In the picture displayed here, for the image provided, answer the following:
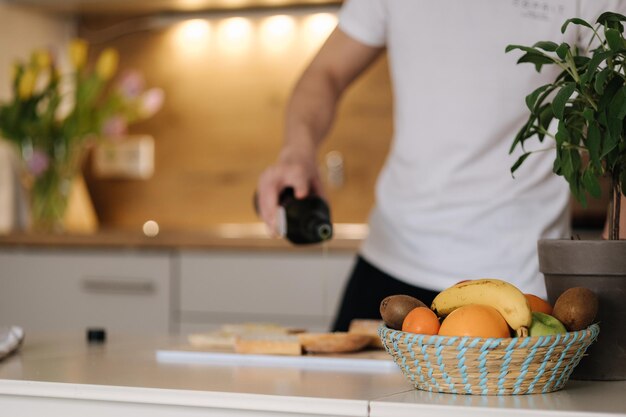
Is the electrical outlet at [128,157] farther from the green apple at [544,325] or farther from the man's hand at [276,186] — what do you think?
the green apple at [544,325]

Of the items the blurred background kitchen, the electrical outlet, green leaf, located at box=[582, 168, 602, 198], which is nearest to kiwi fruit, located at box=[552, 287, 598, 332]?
green leaf, located at box=[582, 168, 602, 198]

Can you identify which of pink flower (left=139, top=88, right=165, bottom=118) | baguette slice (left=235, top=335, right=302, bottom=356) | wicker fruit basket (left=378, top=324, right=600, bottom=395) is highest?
pink flower (left=139, top=88, right=165, bottom=118)

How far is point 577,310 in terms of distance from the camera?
941 millimetres

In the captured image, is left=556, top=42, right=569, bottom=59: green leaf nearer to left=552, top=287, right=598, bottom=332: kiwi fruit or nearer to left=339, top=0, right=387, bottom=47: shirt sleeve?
left=552, top=287, right=598, bottom=332: kiwi fruit

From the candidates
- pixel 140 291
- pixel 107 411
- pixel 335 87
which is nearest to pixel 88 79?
pixel 140 291

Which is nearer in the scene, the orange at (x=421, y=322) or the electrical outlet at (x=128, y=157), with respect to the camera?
the orange at (x=421, y=322)

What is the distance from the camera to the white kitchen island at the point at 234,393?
861mm

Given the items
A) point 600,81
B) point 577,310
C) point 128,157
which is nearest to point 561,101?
point 600,81

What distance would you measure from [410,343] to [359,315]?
81 cm

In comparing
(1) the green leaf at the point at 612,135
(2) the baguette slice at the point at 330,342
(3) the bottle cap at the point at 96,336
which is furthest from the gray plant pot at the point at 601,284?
(3) the bottle cap at the point at 96,336

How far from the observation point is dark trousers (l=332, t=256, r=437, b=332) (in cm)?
167

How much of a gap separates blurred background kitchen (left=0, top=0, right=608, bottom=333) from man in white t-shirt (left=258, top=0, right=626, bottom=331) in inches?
35.7

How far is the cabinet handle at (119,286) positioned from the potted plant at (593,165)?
1.87 m

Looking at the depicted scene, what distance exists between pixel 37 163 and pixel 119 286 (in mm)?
510
